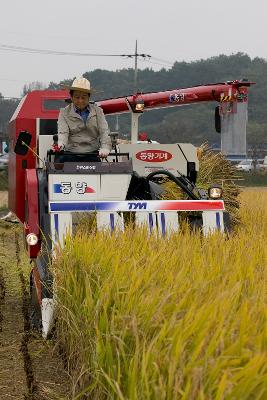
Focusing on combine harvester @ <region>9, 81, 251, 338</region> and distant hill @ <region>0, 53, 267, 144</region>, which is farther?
distant hill @ <region>0, 53, 267, 144</region>

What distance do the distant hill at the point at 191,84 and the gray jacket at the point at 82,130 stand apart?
83.2 meters

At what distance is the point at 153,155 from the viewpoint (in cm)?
938

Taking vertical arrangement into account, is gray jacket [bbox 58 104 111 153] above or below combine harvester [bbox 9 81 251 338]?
above

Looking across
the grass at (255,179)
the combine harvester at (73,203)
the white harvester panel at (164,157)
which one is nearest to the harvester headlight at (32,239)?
the combine harvester at (73,203)

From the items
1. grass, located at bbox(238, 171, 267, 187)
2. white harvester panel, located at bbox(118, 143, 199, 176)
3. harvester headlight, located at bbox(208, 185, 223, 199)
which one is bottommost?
grass, located at bbox(238, 171, 267, 187)

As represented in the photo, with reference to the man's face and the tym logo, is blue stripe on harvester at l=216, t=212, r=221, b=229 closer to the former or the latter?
the tym logo

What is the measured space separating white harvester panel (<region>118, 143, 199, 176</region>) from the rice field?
4478 millimetres

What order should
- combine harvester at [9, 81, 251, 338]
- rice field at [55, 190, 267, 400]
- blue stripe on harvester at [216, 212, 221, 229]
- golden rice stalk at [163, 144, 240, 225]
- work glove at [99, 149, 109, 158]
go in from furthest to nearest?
1. golden rice stalk at [163, 144, 240, 225]
2. work glove at [99, 149, 109, 158]
3. blue stripe on harvester at [216, 212, 221, 229]
4. combine harvester at [9, 81, 251, 338]
5. rice field at [55, 190, 267, 400]

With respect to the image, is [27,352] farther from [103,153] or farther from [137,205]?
[103,153]

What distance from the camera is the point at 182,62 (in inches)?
5650

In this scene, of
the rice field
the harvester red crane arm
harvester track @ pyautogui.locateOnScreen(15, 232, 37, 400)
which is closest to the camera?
the rice field

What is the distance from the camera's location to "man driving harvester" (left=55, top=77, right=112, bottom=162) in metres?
Answer: 6.60

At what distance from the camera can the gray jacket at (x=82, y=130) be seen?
21.8 feet

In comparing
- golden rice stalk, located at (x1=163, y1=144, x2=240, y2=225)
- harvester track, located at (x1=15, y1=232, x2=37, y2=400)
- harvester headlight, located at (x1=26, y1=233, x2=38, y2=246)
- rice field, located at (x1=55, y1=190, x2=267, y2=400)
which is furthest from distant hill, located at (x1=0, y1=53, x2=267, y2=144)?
rice field, located at (x1=55, y1=190, x2=267, y2=400)
